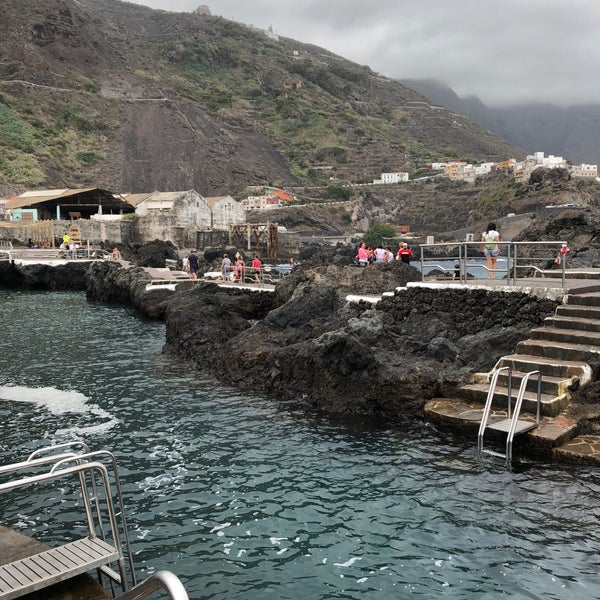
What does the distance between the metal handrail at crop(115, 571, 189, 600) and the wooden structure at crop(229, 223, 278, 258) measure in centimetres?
7263

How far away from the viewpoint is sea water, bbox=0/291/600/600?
6.49m

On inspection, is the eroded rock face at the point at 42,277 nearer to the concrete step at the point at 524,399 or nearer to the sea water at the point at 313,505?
the sea water at the point at 313,505

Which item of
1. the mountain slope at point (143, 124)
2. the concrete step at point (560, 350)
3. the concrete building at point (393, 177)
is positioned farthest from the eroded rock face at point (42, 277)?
the concrete building at point (393, 177)

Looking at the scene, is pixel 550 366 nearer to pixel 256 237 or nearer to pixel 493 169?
pixel 256 237

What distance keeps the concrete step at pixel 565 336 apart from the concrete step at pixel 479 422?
7.94 ft

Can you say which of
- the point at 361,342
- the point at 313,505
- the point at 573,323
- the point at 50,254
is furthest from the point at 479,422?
the point at 50,254

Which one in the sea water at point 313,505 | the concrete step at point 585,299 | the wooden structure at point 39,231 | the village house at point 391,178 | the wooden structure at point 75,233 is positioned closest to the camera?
the sea water at point 313,505

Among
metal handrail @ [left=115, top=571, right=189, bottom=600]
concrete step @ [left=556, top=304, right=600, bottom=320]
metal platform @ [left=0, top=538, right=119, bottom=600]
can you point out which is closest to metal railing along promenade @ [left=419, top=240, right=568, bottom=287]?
concrete step @ [left=556, top=304, right=600, bottom=320]

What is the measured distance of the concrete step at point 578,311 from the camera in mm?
12477

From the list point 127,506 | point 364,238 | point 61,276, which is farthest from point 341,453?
point 364,238

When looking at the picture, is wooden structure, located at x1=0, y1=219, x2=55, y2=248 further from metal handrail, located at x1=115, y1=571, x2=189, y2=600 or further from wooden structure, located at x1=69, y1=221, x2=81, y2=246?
metal handrail, located at x1=115, y1=571, x2=189, y2=600

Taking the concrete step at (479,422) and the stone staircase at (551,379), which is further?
the stone staircase at (551,379)

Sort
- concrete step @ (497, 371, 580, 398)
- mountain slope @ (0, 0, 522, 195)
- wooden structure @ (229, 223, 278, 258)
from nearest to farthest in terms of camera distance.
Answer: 1. concrete step @ (497, 371, 580, 398)
2. wooden structure @ (229, 223, 278, 258)
3. mountain slope @ (0, 0, 522, 195)

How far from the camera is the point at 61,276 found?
47719 mm
